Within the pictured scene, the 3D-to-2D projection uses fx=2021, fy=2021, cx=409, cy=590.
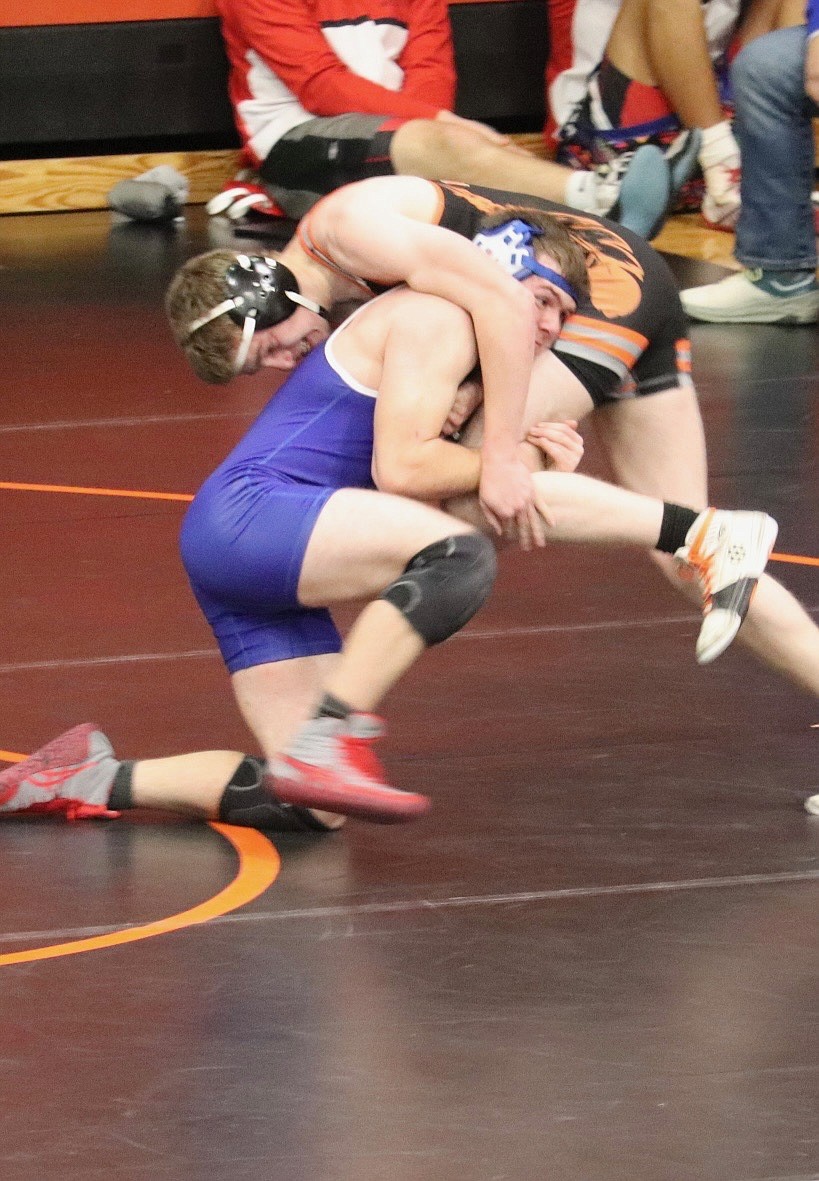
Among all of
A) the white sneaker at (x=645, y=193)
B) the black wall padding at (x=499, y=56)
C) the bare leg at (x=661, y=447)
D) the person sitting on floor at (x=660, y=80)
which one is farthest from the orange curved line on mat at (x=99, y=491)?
the black wall padding at (x=499, y=56)

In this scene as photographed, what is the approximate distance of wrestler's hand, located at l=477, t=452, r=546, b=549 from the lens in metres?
2.77

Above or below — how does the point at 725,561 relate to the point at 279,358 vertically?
below

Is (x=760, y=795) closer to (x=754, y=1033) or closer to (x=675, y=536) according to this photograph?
(x=675, y=536)

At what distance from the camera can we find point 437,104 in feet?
25.5

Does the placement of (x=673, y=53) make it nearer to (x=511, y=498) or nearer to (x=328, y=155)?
(x=328, y=155)

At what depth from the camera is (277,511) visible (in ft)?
9.04

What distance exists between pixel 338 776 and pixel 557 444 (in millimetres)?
717

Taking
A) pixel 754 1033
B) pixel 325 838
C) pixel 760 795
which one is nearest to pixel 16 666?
pixel 325 838

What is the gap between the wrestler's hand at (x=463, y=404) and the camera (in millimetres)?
2912

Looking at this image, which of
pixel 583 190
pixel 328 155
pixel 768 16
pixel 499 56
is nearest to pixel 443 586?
pixel 583 190

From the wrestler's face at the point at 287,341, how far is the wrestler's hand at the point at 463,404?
0.76 ft

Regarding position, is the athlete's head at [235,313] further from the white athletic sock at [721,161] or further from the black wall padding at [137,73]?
the black wall padding at [137,73]

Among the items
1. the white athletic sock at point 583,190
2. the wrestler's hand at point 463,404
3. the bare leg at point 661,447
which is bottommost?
the white athletic sock at point 583,190

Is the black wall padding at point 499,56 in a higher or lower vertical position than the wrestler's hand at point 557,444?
lower
